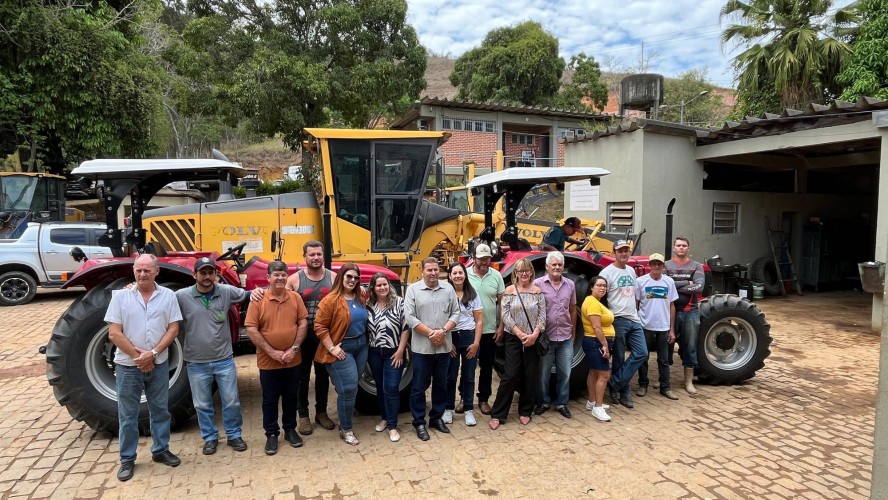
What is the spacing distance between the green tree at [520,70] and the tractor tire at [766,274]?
56.8 ft

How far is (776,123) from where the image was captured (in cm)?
927

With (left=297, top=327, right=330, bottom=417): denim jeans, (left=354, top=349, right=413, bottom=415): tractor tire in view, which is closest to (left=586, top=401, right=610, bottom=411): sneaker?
(left=354, top=349, right=413, bottom=415): tractor tire

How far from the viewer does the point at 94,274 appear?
14.0 feet

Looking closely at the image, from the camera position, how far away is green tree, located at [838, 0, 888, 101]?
1244 centimetres

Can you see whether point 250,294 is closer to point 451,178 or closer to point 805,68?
point 805,68

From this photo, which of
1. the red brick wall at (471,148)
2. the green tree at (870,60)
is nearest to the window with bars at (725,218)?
the green tree at (870,60)

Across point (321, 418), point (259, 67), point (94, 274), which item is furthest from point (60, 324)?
point (259, 67)

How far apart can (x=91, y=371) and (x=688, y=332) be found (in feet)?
17.7

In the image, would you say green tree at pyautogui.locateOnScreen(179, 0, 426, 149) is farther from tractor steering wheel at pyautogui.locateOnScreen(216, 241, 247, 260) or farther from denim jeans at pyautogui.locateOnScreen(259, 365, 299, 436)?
denim jeans at pyautogui.locateOnScreen(259, 365, 299, 436)

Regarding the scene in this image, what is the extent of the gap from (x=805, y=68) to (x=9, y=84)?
21.3 m

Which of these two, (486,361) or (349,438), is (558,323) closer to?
(486,361)

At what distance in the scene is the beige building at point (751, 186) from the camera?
9398 millimetres

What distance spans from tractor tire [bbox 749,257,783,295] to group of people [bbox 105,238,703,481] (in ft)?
26.9

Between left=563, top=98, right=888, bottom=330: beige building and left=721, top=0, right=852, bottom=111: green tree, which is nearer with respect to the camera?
left=563, top=98, right=888, bottom=330: beige building
